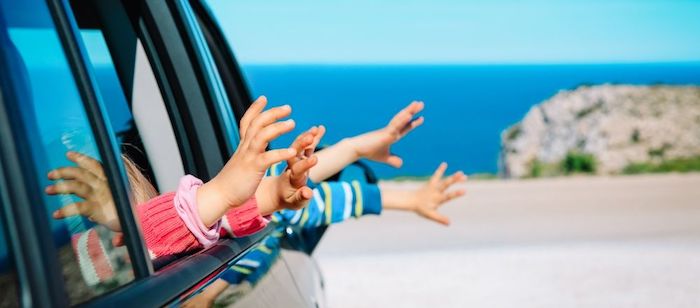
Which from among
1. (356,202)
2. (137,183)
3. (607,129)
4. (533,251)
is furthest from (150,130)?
(607,129)

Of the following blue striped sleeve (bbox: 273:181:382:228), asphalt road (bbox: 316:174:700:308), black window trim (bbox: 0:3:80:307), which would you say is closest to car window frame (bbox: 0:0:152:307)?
black window trim (bbox: 0:3:80:307)

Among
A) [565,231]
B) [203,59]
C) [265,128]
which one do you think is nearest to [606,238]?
[565,231]

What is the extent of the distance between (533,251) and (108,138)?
31.8ft

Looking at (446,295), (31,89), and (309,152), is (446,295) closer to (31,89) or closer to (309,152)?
(309,152)

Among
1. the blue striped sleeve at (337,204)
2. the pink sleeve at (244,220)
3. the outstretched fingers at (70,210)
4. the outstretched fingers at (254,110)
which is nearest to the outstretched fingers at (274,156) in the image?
the outstretched fingers at (254,110)

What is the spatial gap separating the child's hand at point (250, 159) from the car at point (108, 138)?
0.41 feet

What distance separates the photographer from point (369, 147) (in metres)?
4.55

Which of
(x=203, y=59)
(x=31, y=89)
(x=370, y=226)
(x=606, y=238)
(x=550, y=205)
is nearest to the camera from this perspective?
(x=31, y=89)

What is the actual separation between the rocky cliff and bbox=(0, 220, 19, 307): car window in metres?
20.6

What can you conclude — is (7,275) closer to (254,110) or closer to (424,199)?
(254,110)

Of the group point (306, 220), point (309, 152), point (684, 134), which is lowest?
point (684, 134)

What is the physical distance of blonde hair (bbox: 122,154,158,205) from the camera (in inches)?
107

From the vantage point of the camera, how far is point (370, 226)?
44.6ft

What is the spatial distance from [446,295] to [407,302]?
40 cm
